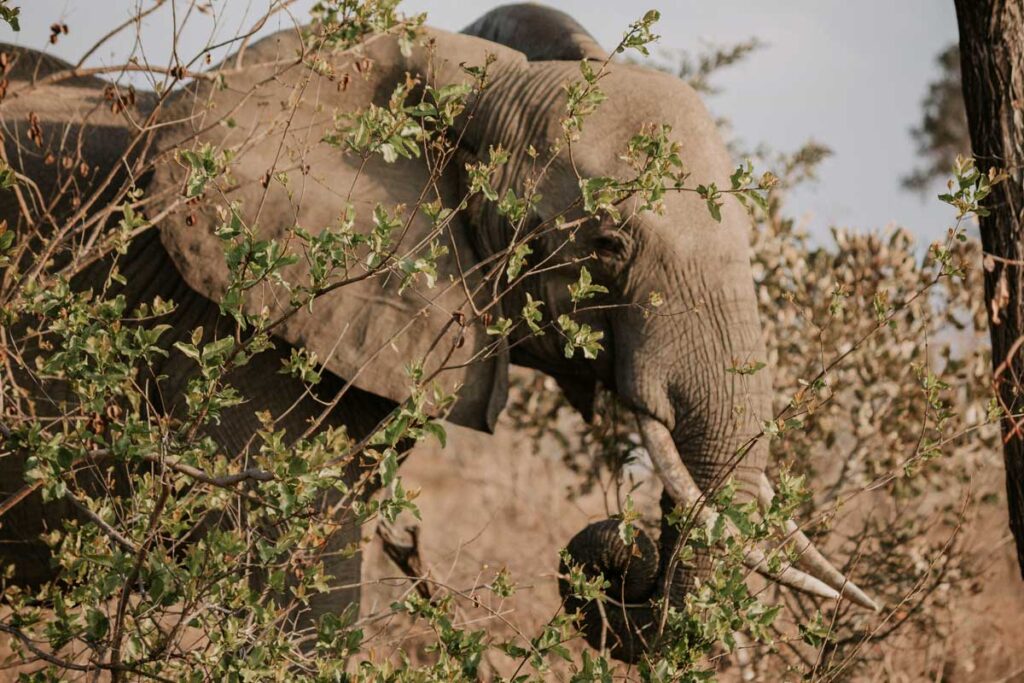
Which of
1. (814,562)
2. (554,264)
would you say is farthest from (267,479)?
(814,562)

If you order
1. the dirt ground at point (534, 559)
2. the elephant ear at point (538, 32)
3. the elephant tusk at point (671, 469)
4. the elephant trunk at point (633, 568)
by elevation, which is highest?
the elephant ear at point (538, 32)

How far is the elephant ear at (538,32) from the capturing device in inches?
197

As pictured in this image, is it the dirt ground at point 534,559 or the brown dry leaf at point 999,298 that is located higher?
the brown dry leaf at point 999,298

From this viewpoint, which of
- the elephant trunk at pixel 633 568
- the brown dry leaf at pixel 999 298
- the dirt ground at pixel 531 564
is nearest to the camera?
the brown dry leaf at pixel 999 298

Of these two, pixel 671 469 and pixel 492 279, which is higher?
pixel 492 279

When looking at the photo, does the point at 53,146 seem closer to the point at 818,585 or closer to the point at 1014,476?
the point at 818,585

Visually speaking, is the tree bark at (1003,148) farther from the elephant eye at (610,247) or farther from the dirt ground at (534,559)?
the dirt ground at (534,559)

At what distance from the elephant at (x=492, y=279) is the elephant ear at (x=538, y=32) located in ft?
0.47

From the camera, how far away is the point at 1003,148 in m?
3.58

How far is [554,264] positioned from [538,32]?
3.50ft

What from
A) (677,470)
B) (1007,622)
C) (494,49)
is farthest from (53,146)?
(1007,622)

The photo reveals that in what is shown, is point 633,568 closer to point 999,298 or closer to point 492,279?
point 492,279

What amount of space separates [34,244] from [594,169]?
67.7 inches

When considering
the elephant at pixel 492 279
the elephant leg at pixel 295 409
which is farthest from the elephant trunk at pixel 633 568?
the elephant leg at pixel 295 409
